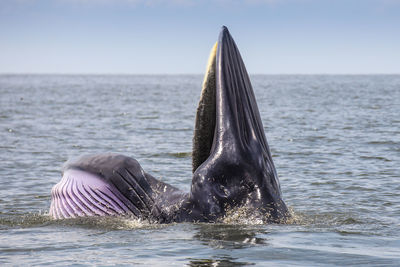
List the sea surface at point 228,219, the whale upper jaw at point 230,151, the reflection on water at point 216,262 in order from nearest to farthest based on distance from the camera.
Answer: the reflection on water at point 216,262
the sea surface at point 228,219
the whale upper jaw at point 230,151

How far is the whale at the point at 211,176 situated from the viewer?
5996 millimetres

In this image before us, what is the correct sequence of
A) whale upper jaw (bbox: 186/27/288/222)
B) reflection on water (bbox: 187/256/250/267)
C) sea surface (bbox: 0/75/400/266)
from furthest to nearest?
whale upper jaw (bbox: 186/27/288/222) < sea surface (bbox: 0/75/400/266) < reflection on water (bbox: 187/256/250/267)

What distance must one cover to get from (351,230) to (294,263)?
6.73 ft

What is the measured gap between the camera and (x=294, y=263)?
555cm

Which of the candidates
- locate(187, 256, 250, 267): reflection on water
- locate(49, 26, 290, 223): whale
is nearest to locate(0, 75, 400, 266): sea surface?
locate(187, 256, 250, 267): reflection on water

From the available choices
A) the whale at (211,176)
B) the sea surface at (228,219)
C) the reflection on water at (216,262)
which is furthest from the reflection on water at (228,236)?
the reflection on water at (216,262)

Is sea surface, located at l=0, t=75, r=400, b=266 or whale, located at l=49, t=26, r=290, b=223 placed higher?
whale, located at l=49, t=26, r=290, b=223

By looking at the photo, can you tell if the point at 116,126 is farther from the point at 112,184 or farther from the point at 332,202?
the point at 112,184

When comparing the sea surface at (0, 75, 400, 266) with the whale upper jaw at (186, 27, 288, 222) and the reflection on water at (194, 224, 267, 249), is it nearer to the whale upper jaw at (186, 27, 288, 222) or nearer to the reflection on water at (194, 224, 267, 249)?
the reflection on water at (194, 224, 267, 249)

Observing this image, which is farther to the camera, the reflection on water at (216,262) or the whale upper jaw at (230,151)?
the whale upper jaw at (230,151)

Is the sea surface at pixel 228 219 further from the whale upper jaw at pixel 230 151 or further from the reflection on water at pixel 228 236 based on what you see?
the whale upper jaw at pixel 230 151

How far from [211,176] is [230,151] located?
0.30 metres

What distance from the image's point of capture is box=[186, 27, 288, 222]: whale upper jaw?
5980 millimetres

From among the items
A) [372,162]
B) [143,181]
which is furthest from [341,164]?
[143,181]
